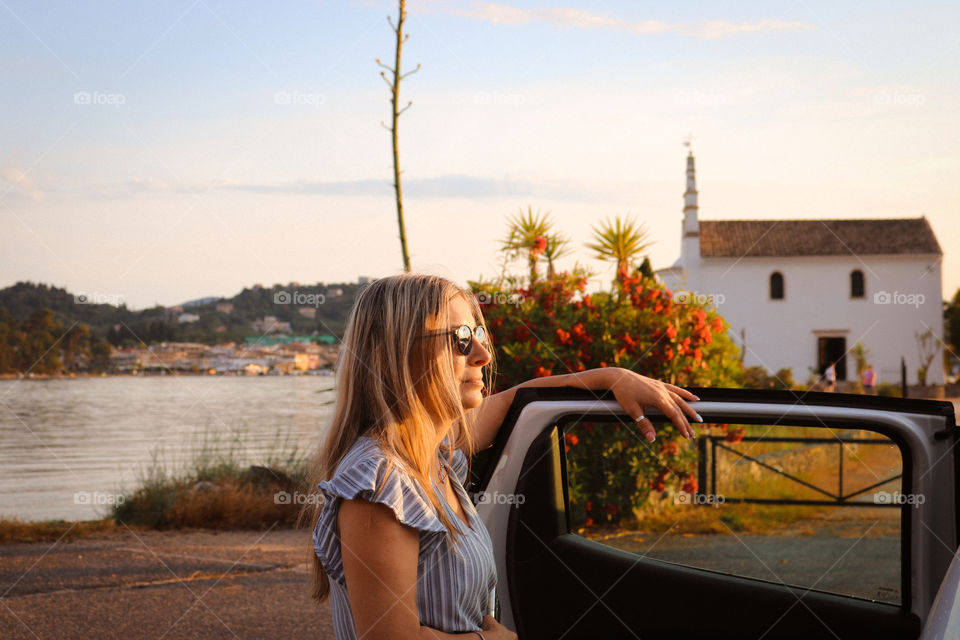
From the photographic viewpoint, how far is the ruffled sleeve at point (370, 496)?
179cm

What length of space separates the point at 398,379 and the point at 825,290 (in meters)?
51.7

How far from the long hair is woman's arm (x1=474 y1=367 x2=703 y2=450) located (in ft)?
1.93

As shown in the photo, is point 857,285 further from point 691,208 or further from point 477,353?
point 477,353

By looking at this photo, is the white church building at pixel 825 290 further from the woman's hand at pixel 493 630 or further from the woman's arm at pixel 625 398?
the woman's hand at pixel 493 630

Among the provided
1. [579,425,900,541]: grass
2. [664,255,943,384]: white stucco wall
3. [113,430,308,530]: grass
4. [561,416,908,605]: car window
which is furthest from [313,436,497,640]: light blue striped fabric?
[664,255,943,384]: white stucco wall

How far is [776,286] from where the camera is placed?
50062 mm

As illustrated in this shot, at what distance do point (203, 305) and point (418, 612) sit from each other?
48.9 feet

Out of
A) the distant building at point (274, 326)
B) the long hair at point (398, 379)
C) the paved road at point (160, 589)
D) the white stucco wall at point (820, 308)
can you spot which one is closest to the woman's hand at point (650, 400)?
the long hair at point (398, 379)

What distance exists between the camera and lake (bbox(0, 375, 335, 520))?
10172mm

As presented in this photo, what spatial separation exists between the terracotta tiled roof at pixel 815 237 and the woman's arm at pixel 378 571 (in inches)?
1942

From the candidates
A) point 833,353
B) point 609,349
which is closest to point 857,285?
point 833,353

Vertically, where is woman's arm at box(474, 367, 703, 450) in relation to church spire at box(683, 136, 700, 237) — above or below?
below

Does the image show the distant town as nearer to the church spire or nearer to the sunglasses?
the sunglasses

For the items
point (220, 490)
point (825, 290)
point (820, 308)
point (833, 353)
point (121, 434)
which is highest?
point (825, 290)
